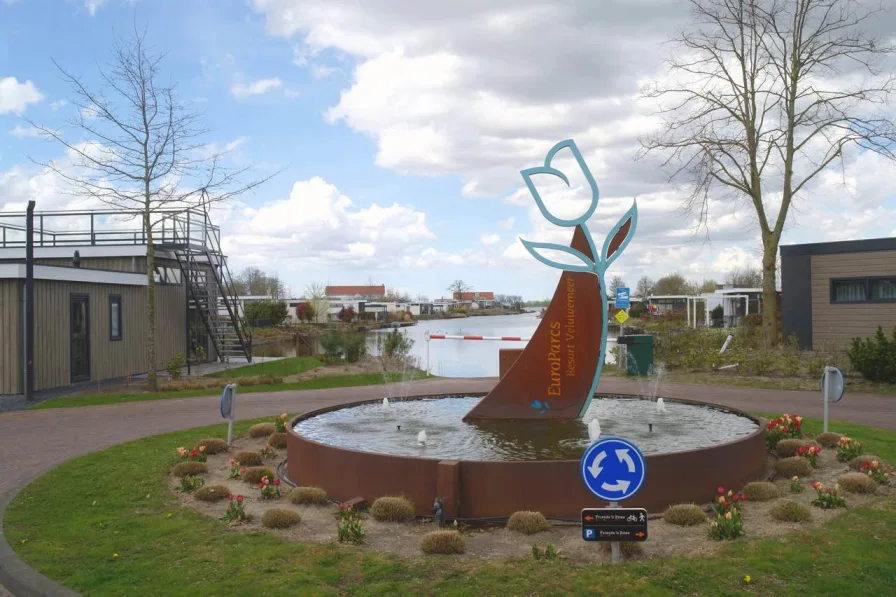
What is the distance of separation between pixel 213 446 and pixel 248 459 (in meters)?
1.10

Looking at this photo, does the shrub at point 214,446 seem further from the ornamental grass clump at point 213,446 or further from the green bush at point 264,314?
the green bush at point 264,314

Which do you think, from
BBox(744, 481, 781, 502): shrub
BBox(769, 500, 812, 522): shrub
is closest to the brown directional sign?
BBox(769, 500, 812, 522): shrub

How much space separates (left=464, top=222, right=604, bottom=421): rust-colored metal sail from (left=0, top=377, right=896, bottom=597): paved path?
4.48 meters

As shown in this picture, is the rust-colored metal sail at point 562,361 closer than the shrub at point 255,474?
No

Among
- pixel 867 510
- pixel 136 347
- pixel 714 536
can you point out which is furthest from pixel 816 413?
pixel 136 347

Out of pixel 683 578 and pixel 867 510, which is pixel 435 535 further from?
pixel 867 510

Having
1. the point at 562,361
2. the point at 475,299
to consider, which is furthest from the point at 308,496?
the point at 475,299

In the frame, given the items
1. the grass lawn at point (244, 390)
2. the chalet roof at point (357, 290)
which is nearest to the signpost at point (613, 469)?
the grass lawn at point (244, 390)

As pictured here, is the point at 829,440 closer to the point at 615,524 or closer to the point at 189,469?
the point at 615,524

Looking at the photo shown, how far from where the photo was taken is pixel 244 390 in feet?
63.5

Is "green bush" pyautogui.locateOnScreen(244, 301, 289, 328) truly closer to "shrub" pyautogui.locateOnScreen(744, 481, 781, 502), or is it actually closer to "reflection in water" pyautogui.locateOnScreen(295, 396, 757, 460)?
"reflection in water" pyautogui.locateOnScreen(295, 396, 757, 460)

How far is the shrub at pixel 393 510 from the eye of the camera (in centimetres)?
712

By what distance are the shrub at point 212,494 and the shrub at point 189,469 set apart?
1.26 meters

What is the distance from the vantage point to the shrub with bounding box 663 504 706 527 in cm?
682
